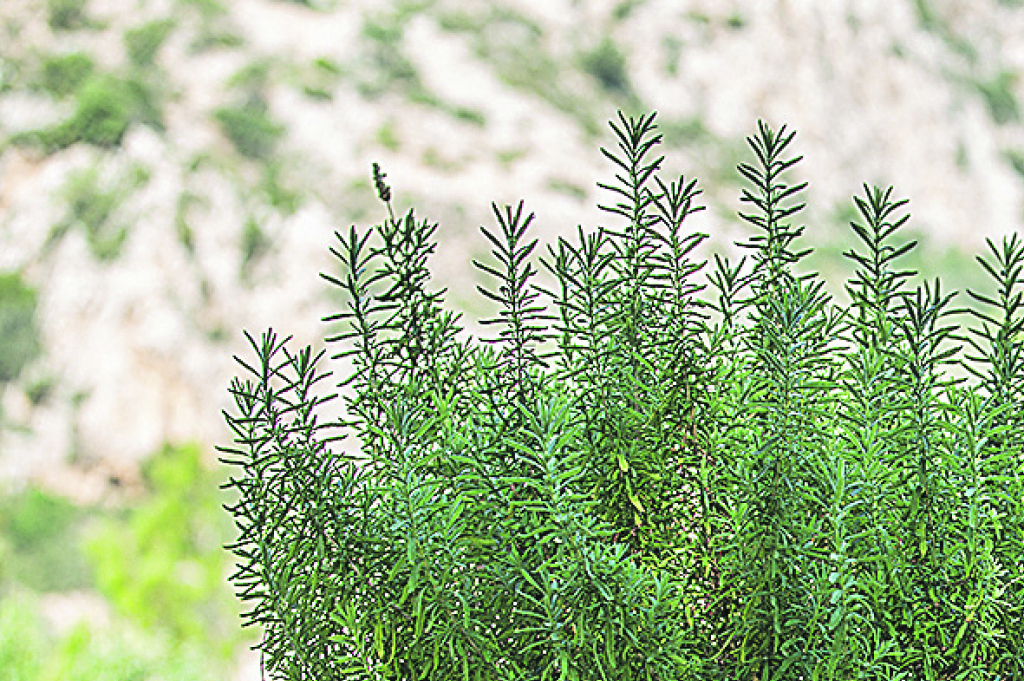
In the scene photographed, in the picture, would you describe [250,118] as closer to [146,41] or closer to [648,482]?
[146,41]

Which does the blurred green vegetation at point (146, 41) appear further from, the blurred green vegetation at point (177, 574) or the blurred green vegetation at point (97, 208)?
the blurred green vegetation at point (177, 574)

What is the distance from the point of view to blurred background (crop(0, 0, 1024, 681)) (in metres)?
7.29

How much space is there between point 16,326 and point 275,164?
2.83 m

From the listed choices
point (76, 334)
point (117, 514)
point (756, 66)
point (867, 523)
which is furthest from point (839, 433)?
point (756, 66)

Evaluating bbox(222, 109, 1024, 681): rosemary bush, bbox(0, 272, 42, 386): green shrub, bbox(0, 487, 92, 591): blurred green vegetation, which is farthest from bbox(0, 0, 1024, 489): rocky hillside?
bbox(222, 109, 1024, 681): rosemary bush

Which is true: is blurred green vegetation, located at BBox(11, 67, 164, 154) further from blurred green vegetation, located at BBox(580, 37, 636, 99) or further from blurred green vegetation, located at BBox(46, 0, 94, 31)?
blurred green vegetation, located at BBox(580, 37, 636, 99)

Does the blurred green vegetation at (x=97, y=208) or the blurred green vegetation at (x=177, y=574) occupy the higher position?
the blurred green vegetation at (x=97, y=208)

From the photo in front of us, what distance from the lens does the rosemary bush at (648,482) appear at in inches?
11.5

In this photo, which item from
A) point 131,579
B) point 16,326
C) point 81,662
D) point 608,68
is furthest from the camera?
point 608,68

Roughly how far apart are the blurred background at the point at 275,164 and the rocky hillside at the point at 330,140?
3cm

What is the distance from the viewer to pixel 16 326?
8.13 metres

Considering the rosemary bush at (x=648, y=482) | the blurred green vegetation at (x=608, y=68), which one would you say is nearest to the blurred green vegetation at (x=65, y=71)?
the blurred green vegetation at (x=608, y=68)

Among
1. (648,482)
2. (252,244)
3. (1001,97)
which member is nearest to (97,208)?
(252,244)

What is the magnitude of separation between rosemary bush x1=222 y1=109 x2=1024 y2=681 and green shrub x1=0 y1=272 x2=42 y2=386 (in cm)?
851
